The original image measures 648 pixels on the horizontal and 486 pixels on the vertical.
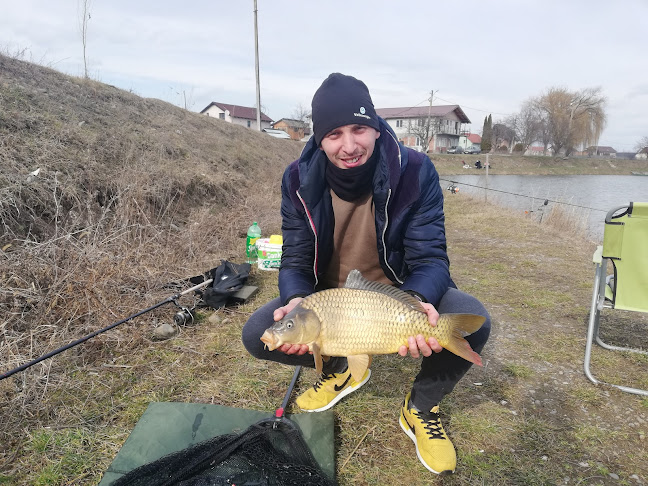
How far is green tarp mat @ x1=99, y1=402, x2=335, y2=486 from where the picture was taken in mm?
1429

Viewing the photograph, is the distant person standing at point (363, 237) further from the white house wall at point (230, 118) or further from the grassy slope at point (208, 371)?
the white house wall at point (230, 118)

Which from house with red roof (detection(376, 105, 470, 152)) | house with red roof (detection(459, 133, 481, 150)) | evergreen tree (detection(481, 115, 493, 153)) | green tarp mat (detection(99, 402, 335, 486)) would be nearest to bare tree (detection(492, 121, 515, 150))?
evergreen tree (detection(481, 115, 493, 153))

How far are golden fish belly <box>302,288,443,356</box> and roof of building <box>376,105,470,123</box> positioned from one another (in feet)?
172

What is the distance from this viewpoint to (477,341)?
1.55 metres

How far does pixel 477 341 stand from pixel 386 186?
69 centimetres

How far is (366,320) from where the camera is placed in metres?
1.35

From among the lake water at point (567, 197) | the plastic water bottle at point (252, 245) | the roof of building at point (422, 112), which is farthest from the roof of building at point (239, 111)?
the plastic water bottle at point (252, 245)

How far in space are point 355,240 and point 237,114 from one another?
4884 centimetres

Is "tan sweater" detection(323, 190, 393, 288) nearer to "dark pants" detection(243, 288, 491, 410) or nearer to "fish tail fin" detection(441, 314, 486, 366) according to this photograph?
"dark pants" detection(243, 288, 491, 410)

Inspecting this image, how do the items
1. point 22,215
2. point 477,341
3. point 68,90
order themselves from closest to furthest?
point 477,341 → point 22,215 → point 68,90

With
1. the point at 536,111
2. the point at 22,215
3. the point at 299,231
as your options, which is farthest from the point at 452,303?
the point at 536,111

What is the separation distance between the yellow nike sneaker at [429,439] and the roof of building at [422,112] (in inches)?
2054

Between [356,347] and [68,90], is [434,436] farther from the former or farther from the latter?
[68,90]

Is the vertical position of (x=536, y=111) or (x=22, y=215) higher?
(x=536, y=111)
